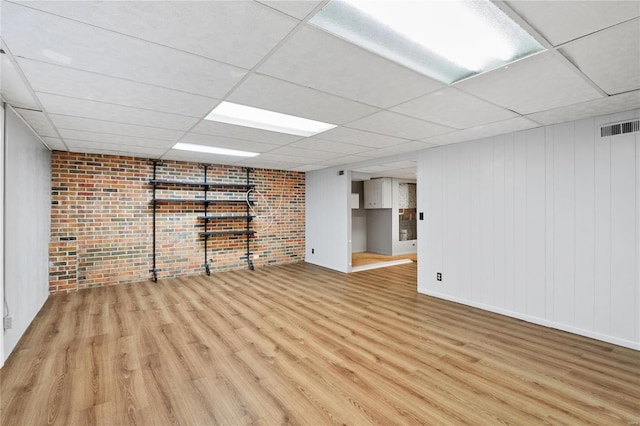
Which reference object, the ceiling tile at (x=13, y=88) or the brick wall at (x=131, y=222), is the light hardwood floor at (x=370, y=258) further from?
the ceiling tile at (x=13, y=88)

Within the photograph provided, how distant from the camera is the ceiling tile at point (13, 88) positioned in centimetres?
200

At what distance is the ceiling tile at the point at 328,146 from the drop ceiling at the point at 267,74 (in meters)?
0.49

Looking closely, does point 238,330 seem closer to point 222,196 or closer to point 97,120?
point 97,120

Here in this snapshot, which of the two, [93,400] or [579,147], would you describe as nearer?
[93,400]

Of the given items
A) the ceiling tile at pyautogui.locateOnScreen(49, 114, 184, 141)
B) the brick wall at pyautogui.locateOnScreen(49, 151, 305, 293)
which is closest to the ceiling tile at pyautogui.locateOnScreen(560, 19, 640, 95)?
the ceiling tile at pyautogui.locateOnScreen(49, 114, 184, 141)

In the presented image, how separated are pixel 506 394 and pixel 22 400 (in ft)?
11.0

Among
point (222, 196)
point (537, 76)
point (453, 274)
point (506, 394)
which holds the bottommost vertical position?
point (506, 394)

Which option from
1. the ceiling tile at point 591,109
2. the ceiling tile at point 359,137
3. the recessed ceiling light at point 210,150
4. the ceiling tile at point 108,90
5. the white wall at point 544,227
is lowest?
the white wall at point 544,227

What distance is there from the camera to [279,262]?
7.14 metres

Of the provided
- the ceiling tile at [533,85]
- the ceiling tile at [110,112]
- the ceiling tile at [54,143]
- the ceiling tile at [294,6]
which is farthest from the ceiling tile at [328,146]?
the ceiling tile at [54,143]

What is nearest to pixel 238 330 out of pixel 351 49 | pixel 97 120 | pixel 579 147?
pixel 97 120

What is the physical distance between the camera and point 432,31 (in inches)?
67.4

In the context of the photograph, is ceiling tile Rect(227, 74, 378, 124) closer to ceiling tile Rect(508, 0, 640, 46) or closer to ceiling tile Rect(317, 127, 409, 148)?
ceiling tile Rect(317, 127, 409, 148)

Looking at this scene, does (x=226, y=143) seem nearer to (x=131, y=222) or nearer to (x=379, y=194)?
(x=131, y=222)
